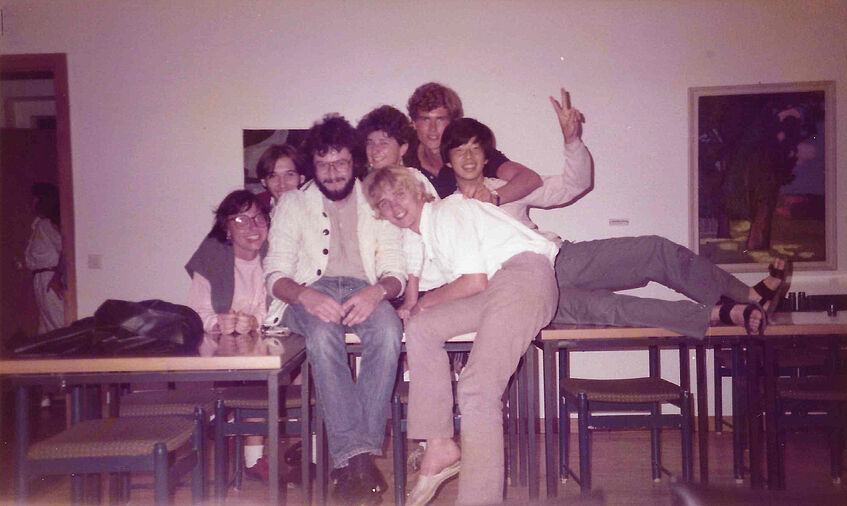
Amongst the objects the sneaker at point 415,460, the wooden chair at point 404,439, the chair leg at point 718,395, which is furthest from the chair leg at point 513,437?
the chair leg at point 718,395

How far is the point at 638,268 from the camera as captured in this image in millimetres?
2795

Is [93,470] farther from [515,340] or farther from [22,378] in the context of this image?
[515,340]

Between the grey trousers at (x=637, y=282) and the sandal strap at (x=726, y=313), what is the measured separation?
0.05 meters

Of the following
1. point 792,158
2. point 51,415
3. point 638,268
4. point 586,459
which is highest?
point 792,158

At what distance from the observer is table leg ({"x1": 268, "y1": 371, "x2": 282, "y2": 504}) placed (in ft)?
6.35

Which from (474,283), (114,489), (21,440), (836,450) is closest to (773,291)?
(836,450)

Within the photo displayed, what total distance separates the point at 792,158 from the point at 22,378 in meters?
4.57

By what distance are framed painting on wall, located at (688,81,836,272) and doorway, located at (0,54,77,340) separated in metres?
4.42

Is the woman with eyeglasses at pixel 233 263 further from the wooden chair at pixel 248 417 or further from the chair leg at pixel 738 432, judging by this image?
the chair leg at pixel 738 432

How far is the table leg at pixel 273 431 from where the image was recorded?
6.35ft

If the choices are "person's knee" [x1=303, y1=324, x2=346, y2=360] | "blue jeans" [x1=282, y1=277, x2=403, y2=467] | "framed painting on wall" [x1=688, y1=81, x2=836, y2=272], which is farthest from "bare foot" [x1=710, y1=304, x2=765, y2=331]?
"framed painting on wall" [x1=688, y1=81, x2=836, y2=272]

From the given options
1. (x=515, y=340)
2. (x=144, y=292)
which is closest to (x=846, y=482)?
(x=515, y=340)

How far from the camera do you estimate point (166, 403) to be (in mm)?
2646

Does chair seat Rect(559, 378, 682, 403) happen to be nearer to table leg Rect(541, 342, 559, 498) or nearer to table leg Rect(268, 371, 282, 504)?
table leg Rect(541, 342, 559, 498)
